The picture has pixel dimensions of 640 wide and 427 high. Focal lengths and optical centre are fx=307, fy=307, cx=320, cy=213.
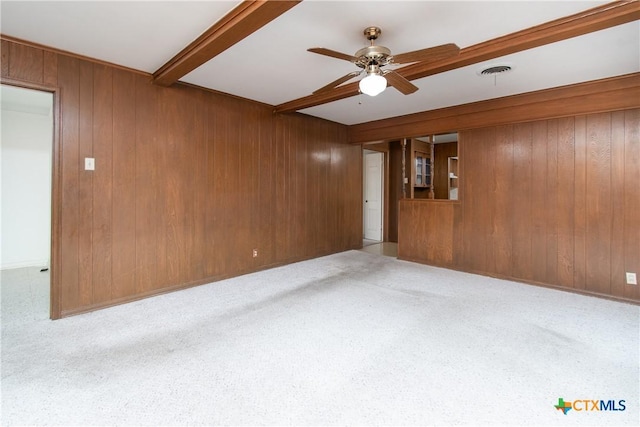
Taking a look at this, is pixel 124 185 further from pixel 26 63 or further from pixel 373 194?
pixel 373 194

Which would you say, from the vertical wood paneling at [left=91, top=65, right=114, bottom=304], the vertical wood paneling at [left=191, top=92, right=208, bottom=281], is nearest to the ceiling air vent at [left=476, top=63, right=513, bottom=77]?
the vertical wood paneling at [left=191, top=92, right=208, bottom=281]

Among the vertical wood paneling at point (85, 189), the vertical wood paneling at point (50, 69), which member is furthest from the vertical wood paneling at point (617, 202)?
the vertical wood paneling at point (50, 69)

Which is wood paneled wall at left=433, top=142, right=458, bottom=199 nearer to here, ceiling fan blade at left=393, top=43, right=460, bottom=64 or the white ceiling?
the white ceiling

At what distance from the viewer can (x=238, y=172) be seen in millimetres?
4148

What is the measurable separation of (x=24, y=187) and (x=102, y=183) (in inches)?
108

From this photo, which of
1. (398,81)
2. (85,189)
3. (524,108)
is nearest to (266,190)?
(85,189)

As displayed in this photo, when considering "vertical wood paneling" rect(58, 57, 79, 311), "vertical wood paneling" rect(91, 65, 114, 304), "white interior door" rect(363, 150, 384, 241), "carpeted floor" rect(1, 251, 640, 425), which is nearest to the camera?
"carpeted floor" rect(1, 251, 640, 425)

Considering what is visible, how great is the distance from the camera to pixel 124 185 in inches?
125

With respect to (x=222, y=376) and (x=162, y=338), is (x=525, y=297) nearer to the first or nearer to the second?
(x=222, y=376)

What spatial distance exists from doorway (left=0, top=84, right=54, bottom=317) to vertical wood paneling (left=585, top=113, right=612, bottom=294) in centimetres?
680

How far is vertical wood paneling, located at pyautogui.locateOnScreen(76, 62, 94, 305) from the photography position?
2898 millimetres

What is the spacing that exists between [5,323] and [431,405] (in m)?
3.43

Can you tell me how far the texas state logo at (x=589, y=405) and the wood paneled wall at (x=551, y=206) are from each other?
2.36 m

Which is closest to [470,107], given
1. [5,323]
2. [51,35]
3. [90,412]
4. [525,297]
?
[525,297]
